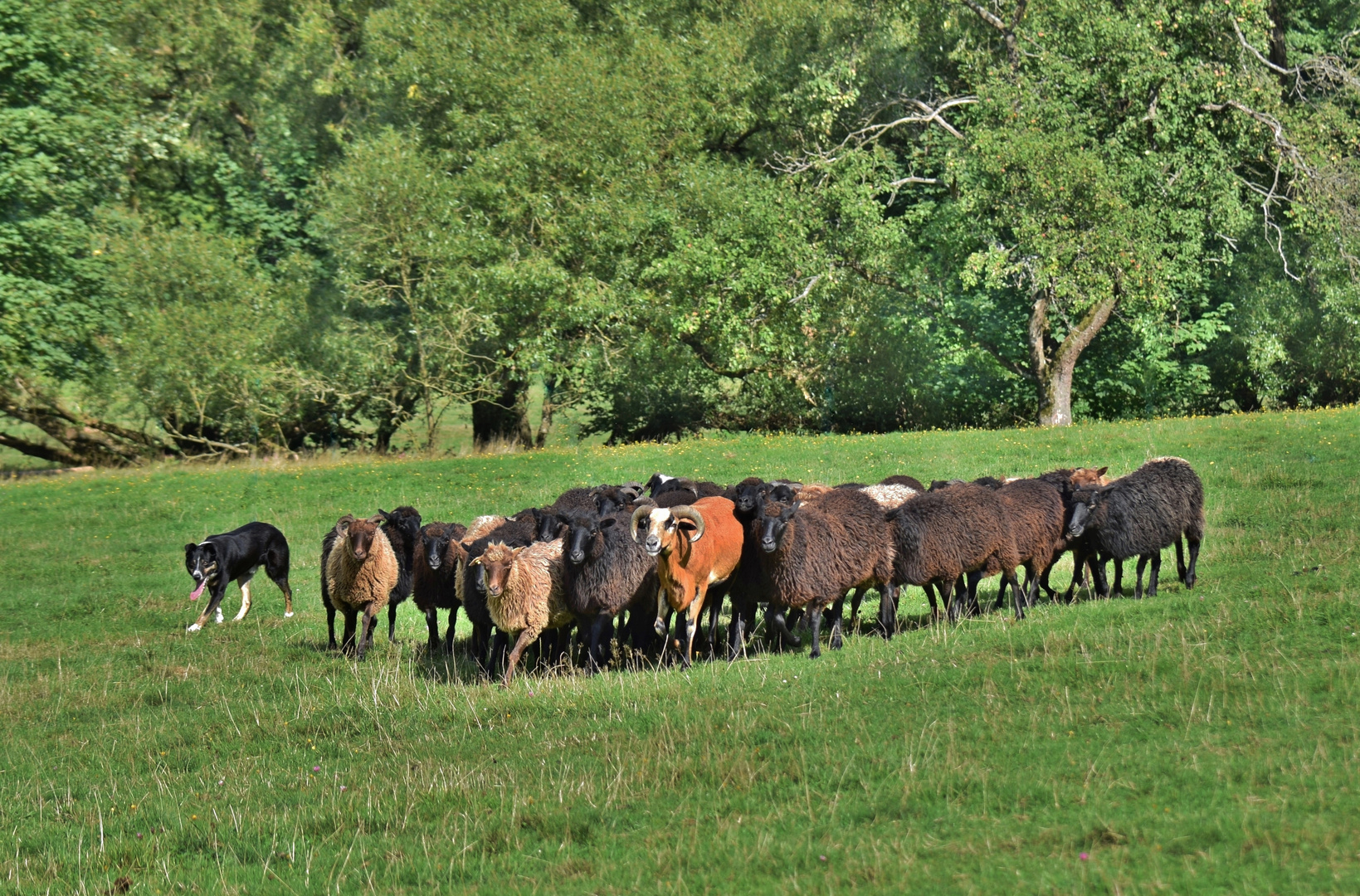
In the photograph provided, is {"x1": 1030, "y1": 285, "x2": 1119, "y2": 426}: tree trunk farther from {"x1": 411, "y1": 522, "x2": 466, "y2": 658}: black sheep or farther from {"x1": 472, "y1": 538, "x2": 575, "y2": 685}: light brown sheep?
{"x1": 472, "y1": 538, "x2": 575, "y2": 685}: light brown sheep

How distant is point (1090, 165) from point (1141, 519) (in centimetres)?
1733

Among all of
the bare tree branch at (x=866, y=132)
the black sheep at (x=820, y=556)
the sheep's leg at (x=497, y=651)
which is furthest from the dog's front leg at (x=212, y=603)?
the bare tree branch at (x=866, y=132)

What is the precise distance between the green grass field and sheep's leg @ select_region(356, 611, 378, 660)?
0.96ft

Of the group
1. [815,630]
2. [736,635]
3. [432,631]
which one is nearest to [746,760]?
[815,630]

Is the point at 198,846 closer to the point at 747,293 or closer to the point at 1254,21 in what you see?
the point at 747,293

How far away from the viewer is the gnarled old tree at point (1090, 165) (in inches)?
1210

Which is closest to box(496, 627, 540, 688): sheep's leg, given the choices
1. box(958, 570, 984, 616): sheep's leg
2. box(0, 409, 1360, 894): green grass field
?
box(0, 409, 1360, 894): green grass field

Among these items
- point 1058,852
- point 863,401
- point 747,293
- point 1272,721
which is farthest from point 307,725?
point 863,401

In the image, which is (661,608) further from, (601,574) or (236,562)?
(236,562)

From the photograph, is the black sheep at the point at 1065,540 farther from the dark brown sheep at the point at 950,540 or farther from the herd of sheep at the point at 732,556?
the dark brown sheep at the point at 950,540

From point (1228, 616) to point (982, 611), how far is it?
148 inches

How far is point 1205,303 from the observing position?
36.6 metres

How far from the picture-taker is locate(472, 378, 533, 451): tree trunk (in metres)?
37.3

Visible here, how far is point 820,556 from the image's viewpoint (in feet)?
46.1
